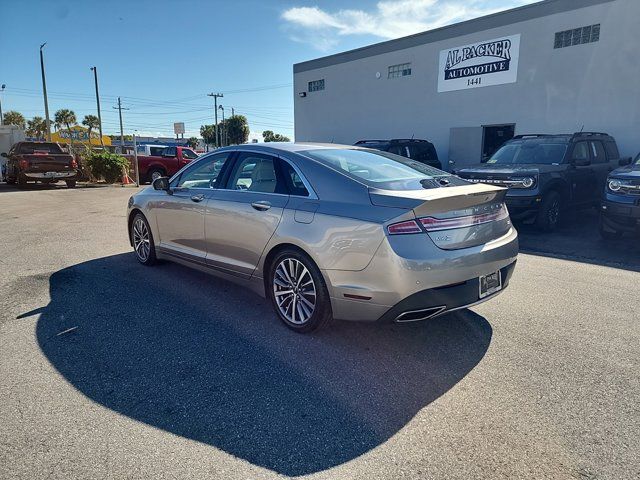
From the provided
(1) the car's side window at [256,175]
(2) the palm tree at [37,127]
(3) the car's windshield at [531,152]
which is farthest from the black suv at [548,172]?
(2) the palm tree at [37,127]

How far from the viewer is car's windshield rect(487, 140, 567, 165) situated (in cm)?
878

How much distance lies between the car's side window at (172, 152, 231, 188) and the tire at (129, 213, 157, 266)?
0.91 metres

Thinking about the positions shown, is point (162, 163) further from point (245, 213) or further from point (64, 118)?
point (64, 118)

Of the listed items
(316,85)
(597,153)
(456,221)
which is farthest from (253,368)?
(316,85)

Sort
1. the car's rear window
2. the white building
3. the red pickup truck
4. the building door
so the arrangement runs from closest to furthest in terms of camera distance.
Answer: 1. the white building
2. the building door
3. the car's rear window
4. the red pickup truck

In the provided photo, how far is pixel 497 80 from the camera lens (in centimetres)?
1468

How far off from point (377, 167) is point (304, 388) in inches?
82.2

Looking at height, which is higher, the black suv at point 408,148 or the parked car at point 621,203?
the black suv at point 408,148

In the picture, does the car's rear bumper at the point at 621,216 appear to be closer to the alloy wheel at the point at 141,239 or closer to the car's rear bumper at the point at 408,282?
the car's rear bumper at the point at 408,282

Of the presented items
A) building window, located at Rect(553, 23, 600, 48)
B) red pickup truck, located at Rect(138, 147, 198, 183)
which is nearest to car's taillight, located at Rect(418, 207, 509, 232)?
building window, located at Rect(553, 23, 600, 48)

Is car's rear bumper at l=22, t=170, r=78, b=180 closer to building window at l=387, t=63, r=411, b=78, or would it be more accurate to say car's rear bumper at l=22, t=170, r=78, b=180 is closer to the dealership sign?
building window at l=387, t=63, r=411, b=78

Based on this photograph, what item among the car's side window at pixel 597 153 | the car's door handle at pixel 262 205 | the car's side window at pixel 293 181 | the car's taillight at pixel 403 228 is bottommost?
the car's taillight at pixel 403 228

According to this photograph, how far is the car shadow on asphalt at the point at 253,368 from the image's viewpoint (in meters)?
2.54

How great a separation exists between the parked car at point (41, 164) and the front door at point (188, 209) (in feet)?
46.0
